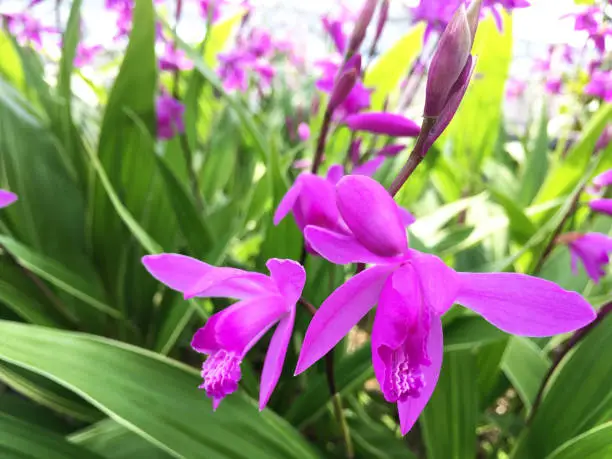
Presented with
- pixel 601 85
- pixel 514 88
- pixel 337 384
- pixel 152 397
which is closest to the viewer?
pixel 152 397

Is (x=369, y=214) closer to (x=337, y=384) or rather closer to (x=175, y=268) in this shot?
(x=175, y=268)

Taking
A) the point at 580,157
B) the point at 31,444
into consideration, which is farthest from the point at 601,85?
the point at 31,444

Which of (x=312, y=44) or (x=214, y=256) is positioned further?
(x=312, y=44)

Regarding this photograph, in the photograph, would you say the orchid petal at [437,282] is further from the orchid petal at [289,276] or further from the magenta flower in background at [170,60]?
the magenta flower in background at [170,60]

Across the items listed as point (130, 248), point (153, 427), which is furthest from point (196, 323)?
point (153, 427)

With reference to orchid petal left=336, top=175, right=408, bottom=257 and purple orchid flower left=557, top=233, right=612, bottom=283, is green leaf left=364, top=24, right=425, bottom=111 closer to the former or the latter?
purple orchid flower left=557, top=233, right=612, bottom=283

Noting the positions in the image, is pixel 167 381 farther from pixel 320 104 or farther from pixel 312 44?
pixel 312 44

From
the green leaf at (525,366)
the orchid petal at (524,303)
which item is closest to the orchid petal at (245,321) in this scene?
the orchid petal at (524,303)
